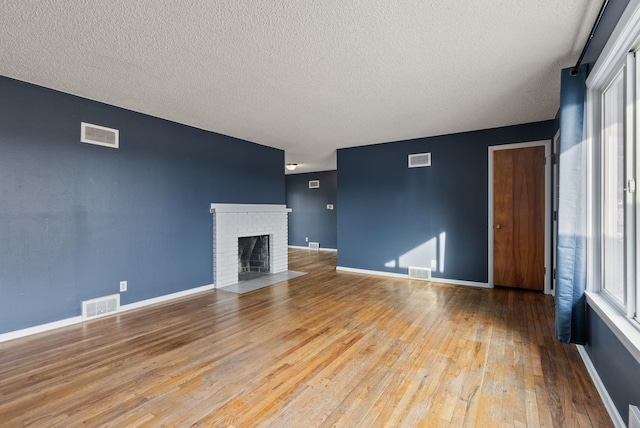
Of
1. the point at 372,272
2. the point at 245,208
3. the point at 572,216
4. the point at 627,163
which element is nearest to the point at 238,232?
the point at 245,208

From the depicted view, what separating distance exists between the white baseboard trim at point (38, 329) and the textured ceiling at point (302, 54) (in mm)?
2403

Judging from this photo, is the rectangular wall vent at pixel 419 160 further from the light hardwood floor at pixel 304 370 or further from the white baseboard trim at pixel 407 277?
the light hardwood floor at pixel 304 370

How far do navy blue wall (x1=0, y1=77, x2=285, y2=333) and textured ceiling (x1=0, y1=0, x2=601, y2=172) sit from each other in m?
0.33

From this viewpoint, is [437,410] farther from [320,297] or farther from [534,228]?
[534,228]

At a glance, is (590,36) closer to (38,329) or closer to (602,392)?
(602,392)

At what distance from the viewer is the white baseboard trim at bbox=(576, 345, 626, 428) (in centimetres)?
160

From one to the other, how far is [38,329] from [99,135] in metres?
2.12

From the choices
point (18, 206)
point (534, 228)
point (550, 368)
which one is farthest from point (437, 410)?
point (18, 206)

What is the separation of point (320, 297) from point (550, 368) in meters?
2.53

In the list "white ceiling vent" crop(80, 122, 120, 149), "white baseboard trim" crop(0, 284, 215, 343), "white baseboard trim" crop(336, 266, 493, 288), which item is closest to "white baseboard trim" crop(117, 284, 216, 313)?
"white baseboard trim" crop(0, 284, 215, 343)

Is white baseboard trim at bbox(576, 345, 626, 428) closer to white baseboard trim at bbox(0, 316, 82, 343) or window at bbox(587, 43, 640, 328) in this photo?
window at bbox(587, 43, 640, 328)

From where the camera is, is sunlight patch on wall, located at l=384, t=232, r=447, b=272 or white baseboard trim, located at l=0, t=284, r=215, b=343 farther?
sunlight patch on wall, located at l=384, t=232, r=447, b=272

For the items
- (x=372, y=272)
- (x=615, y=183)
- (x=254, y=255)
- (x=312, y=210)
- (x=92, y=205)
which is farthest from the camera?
(x=312, y=210)

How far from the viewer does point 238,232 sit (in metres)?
5.01
